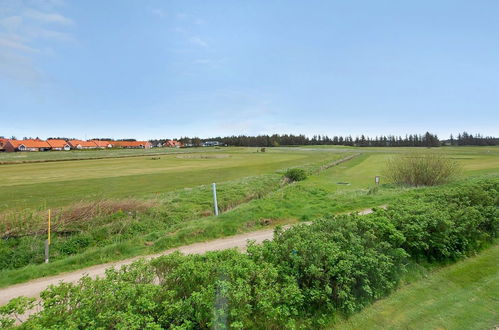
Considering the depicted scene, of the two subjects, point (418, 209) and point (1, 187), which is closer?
point (418, 209)

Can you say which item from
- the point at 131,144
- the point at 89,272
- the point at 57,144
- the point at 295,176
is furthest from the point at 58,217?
the point at 131,144

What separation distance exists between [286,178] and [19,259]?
25277 mm

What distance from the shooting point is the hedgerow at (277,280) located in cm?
383

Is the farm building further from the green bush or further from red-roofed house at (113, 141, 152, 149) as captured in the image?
the green bush

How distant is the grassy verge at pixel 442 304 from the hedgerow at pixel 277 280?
278mm

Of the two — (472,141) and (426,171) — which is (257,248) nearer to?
(426,171)

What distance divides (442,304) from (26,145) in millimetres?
164602

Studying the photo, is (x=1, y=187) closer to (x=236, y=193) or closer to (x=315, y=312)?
(x=236, y=193)

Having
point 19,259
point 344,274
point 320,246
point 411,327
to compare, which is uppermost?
point 320,246

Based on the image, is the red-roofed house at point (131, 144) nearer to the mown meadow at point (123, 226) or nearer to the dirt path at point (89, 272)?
the mown meadow at point (123, 226)

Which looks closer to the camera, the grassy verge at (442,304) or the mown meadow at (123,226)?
the grassy verge at (442,304)

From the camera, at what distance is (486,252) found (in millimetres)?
7777

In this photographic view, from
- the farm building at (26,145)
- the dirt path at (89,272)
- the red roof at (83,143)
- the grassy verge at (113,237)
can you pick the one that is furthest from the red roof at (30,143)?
the dirt path at (89,272)

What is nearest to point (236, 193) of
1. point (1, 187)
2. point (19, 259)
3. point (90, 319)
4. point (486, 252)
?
point (19, 259)
